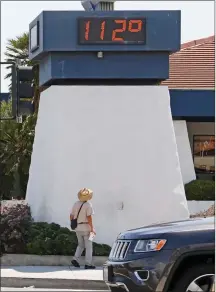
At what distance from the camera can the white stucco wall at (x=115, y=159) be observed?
771 inches

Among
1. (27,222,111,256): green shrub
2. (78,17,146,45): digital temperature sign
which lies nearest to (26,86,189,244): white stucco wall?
(27,222,111,256): green shrub

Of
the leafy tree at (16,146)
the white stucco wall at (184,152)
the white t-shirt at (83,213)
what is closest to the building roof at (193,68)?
the white stucco wall at (184,152)

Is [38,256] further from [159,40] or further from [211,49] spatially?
[211,49]

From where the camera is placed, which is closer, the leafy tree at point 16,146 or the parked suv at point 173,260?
the parked suv at point 173,260

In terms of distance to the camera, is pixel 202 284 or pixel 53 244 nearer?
pixel 202 284

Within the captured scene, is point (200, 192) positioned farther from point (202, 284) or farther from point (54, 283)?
point (202, 284)

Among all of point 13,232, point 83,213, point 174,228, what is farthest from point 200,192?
point 174,228

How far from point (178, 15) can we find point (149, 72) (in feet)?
4.79

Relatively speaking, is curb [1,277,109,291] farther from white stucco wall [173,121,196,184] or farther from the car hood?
white stucco wall [173,121,196,184]

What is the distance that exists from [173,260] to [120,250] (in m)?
1.11

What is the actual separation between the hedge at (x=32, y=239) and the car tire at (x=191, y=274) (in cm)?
846

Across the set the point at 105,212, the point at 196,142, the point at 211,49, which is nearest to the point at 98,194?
the point at 105,212

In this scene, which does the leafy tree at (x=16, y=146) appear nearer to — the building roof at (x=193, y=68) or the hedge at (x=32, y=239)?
the building roof at (x=193, y=68)

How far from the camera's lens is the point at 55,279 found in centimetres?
1589
